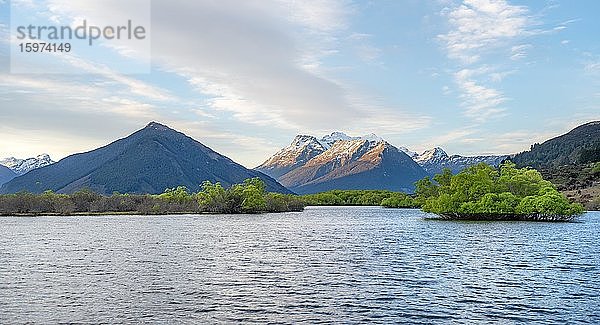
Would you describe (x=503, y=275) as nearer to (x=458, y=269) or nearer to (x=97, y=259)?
(x=458, y=269)

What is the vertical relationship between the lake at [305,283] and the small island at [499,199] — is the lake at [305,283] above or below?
below

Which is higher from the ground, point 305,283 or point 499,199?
point 499,199

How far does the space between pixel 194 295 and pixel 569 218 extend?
431ft

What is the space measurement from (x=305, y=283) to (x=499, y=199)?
337 feet

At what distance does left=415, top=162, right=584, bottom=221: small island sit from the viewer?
13575 cm

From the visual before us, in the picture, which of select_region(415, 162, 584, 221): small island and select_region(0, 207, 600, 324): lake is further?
select_region(415, 162, 584, 221): small island

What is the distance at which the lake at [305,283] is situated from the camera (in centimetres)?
3584

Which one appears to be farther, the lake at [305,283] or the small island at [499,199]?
the small island at [499,199]

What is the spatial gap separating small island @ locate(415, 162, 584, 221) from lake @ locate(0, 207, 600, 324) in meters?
53.0

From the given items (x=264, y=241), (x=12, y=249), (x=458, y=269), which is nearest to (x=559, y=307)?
(x=458, y=269)

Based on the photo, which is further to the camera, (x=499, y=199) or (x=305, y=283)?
(x=499, y=199)

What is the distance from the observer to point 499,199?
453 feet

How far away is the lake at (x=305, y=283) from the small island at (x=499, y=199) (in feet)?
174

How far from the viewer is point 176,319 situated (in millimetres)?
34531
